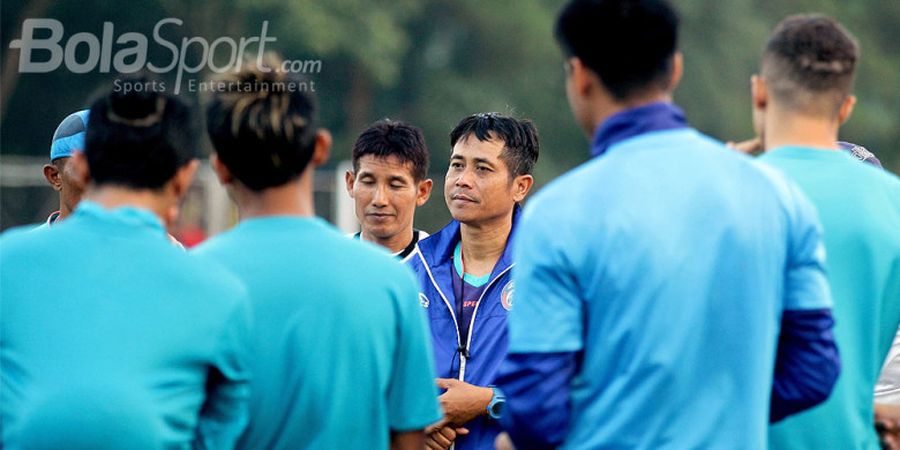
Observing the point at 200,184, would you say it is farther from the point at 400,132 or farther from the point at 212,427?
the point at 212,427

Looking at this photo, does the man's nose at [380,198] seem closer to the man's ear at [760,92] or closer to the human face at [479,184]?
the human face at [479,184]

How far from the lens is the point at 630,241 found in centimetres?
316

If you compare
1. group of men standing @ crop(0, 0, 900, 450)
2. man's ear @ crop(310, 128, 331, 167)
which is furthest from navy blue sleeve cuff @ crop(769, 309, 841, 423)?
man's ear @ crop(310, 128, 331, 167)

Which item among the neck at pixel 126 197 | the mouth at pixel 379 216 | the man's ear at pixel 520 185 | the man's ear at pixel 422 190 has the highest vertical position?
the man's ear at pixel 520 185

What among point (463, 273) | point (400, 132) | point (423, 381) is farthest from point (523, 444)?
point (400, 132)

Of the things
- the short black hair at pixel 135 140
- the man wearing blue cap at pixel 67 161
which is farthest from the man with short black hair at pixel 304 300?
the man wearing blue cap at pixel 67 161

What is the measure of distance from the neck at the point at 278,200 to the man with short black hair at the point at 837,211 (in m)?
1.27

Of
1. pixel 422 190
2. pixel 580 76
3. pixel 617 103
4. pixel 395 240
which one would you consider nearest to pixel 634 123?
pixel 617 103

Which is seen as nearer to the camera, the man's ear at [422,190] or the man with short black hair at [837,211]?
the man with short black hair at [837,211]

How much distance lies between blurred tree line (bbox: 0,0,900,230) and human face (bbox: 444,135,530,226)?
19018 millimetres

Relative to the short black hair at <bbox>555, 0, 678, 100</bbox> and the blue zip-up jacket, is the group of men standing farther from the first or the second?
the blue zip-up jacket

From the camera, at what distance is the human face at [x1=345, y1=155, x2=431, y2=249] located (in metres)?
5.99

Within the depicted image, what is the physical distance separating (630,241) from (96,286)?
4.06 ft

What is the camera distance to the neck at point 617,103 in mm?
3348
